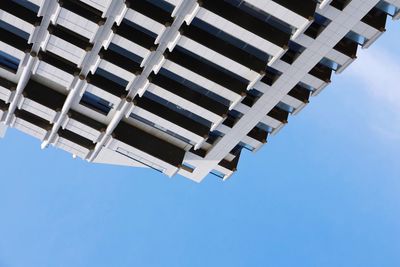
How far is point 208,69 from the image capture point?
164 feet

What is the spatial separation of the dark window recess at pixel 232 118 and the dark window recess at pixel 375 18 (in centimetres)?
1257

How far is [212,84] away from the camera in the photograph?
5009 cm

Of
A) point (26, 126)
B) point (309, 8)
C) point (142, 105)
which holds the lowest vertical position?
point (309, 8)

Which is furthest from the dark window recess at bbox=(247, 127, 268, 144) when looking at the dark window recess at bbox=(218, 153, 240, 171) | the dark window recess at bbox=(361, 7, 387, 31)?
the dark window recess at bbox=(361, 7, 387, 31)

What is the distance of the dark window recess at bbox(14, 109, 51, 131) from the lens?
58.0 m

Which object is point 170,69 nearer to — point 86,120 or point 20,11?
point 86,120

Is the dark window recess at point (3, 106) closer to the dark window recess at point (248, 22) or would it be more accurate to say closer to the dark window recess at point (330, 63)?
the dark window recess at point (248, 22)

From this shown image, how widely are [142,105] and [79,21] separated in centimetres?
895

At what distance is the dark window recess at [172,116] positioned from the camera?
53.9 metres

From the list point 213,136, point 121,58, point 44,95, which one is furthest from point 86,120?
point 213,136

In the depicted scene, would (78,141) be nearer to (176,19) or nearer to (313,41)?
(176,19)

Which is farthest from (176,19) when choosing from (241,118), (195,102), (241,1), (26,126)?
(26,126)

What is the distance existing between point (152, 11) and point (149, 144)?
14.2 m

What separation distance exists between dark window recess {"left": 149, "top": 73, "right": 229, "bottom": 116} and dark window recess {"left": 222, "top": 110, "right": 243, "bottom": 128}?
1.94 m
